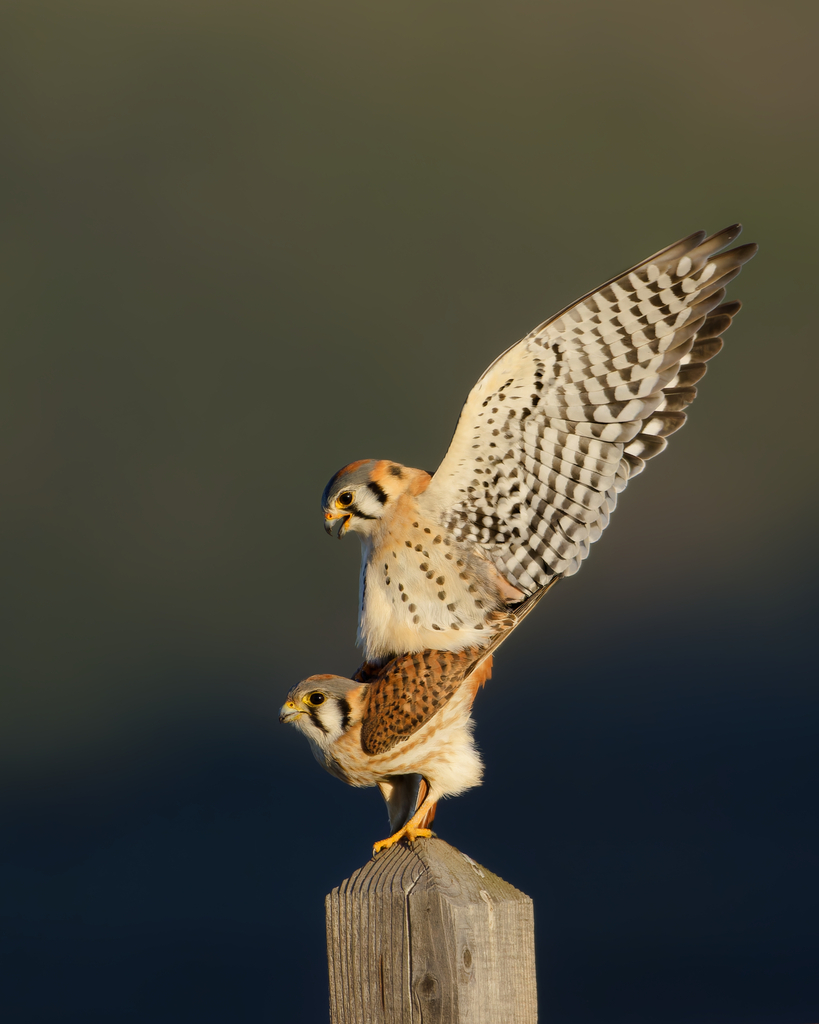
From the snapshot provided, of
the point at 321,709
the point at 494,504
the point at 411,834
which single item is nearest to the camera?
the point at 411,834

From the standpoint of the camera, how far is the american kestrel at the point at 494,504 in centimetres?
190

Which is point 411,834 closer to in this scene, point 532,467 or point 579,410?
point 532,467

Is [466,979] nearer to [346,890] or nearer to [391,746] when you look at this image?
[346,890]

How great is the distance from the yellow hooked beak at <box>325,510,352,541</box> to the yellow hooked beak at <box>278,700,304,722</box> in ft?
1.27

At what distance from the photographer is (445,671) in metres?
1.94

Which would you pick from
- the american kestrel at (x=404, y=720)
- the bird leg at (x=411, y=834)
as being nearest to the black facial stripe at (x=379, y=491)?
the american kestrel at (x=404, y=720)

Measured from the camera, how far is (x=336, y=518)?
1.98 m

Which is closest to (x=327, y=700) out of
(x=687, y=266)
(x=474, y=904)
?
(x=474, y=904)

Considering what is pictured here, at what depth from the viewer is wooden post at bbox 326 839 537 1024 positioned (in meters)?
1.28

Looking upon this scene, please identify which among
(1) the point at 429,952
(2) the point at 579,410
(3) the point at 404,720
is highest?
(2) the point at 579,410

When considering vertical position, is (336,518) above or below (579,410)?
below

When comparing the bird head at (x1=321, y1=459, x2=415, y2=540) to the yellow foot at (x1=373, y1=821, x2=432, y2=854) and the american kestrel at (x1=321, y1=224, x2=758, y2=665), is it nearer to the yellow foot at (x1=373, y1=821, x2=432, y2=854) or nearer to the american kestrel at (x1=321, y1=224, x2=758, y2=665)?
the american kestrel at (x1=321, y1=224, x2=758, y2=665)

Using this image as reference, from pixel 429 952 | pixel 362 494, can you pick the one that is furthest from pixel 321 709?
pixel 429 952

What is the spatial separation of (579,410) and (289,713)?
3.05 ft
